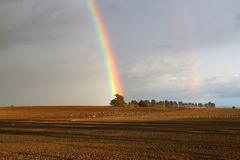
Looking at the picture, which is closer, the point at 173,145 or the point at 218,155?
the point at 218,155

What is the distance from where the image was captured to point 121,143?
1394 inches

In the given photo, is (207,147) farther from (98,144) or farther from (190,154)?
(98,144)

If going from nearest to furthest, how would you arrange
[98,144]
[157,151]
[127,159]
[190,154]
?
[127,159], [190,154], [157,151], [98,144]

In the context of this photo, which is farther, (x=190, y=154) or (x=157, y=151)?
(x=157, y=151)

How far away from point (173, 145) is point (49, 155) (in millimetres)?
9601

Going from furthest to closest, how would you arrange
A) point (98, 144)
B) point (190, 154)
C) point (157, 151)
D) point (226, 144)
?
point (98, 144) → point (226, 144) → point (157, 151) → point (190, 154)

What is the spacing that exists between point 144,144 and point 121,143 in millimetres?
2249

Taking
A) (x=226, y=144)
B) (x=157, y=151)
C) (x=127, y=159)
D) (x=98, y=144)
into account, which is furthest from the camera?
(x=98, y=144)

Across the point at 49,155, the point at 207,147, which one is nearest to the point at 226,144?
the point at 207,147

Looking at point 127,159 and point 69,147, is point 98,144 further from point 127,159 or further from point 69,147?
point 127,159

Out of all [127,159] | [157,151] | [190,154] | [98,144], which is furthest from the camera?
[98,144]

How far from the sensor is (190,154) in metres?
26.7

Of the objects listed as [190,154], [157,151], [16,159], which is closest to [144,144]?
[157,151]

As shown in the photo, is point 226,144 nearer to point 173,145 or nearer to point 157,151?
point 173,145
